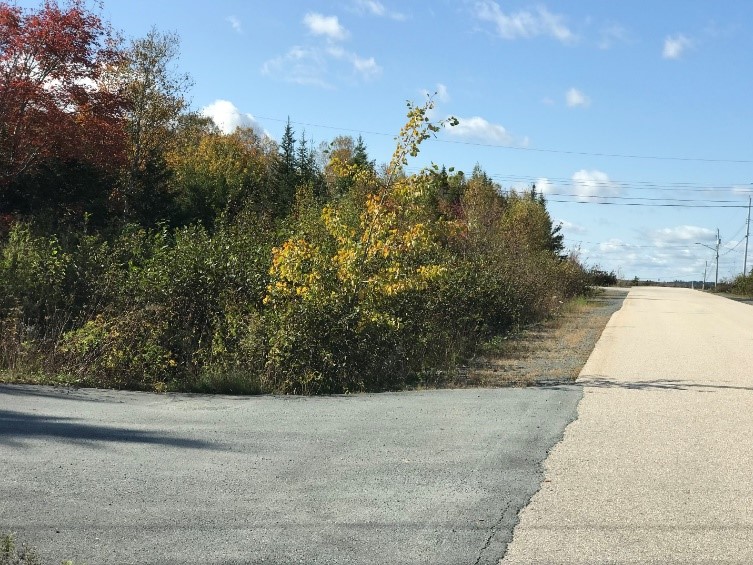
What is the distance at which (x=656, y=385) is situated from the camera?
501 inches

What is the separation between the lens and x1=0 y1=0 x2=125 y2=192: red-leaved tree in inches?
796

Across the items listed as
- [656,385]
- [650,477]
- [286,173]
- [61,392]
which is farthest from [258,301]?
[286,173]

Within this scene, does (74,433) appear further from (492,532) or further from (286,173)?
(286,173)

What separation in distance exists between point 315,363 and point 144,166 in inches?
858

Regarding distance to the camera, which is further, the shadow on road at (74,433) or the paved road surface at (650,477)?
the shadow on road at (74,433)

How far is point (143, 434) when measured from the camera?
7.98 metres

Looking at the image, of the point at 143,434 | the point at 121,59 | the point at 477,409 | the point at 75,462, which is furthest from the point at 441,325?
the point at 121,59

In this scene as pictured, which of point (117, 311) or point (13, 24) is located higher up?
point (13, 24)

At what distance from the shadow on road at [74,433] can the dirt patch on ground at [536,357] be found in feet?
20.2

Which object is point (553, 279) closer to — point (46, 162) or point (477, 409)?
point (46, 162)

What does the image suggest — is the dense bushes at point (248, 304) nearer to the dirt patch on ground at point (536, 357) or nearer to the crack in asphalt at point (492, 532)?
the dirt patch on ground at point (536, 357)

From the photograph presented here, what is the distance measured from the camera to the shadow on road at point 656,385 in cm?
1246

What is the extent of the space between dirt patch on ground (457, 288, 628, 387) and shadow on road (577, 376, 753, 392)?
559mm

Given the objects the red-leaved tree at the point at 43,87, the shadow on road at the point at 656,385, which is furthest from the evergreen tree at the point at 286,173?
the shadow on road at the point at 656,385
